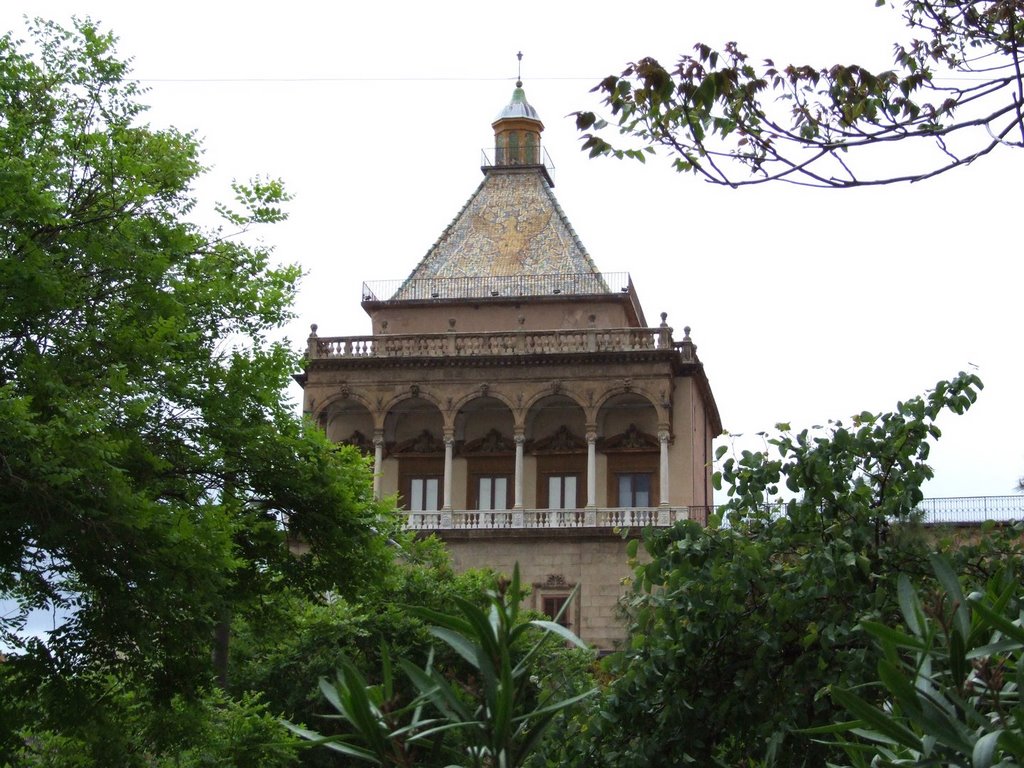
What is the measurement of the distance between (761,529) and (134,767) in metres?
8.38

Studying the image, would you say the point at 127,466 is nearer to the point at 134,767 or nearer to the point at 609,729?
the point at 134,767

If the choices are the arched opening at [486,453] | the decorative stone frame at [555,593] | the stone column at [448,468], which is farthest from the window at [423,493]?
the decorative stone frame at [555,593]

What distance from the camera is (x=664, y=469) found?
39.2 meters

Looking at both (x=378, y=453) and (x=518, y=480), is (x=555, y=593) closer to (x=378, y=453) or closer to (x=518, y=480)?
(x=518, y=480)

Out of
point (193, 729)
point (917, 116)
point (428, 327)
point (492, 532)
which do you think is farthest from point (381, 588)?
point (428, 327)

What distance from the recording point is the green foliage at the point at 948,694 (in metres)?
6.21

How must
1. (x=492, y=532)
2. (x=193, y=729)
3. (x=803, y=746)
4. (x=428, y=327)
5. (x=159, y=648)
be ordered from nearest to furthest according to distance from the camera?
(x=803, y=746) < (x=159, y=648) < (x=193, y=729) < (x=492, y=532) < (x=428, y=327)

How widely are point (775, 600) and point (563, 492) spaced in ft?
95.3

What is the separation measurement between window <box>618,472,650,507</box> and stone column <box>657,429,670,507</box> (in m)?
0.70

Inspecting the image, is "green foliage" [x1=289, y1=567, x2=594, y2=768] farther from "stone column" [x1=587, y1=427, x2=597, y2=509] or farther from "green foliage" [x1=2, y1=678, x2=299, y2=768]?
"stone column" [x1=587, y1=427, x2=597, y2=509]

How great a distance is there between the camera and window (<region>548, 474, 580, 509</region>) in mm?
39906

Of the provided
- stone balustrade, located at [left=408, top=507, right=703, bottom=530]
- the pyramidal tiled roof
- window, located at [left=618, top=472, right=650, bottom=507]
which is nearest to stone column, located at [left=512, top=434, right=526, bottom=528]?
stone balustrade, located at [left=408, top=507, right=703, bottom=530]

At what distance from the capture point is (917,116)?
957cm

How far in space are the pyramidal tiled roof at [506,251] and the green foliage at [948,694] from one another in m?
34.9
